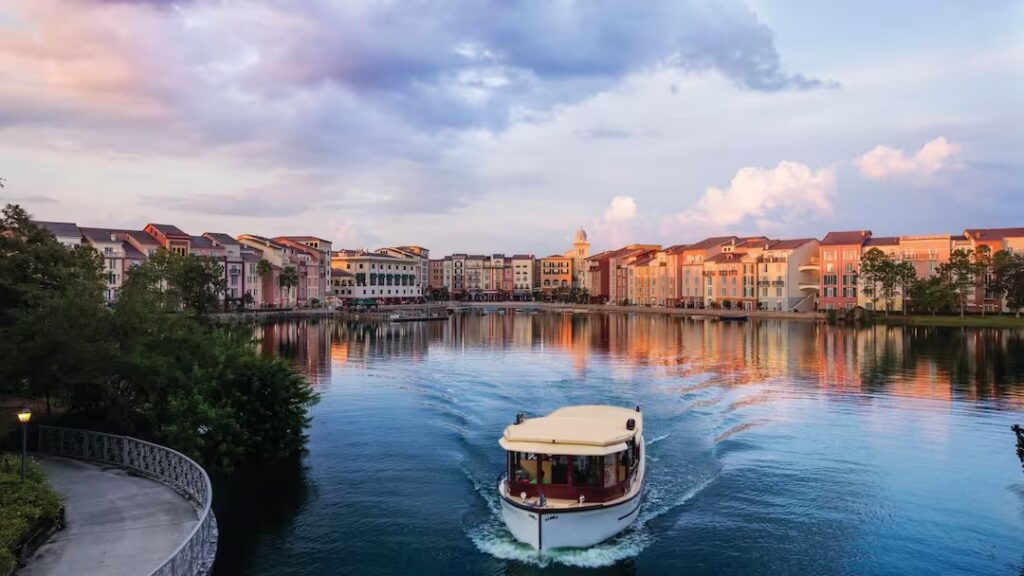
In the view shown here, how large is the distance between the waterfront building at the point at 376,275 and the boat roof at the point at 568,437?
494ft

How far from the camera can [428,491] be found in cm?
2553

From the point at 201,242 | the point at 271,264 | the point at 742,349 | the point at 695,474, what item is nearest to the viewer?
the point at 695,474

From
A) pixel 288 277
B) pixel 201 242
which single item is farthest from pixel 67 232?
pixel 288 277

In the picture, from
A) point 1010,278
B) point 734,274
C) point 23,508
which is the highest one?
point 734,274

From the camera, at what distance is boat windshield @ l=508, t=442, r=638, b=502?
19.5 meters

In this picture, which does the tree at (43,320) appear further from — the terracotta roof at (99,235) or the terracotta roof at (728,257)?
the terracotta roof at (728,257)

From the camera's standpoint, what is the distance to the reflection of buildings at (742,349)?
50.7 m

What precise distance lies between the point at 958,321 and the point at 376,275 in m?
123

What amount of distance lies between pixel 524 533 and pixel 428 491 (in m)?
6.99

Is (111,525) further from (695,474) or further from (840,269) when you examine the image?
(840,269)

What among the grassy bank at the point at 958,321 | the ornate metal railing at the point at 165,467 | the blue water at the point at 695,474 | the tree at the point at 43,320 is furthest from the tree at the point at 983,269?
the tree at the point at 43,320

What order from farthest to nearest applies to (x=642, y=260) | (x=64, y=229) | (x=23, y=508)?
(x=642, y=260)
(x=64, y=229)
(x=23, y=508)

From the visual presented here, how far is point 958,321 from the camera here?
324 feet

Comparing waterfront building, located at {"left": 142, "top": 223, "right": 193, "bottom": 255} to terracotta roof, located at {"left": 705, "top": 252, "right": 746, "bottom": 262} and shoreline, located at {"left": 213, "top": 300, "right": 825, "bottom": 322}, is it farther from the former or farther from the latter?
terracotta roof, located at {"left": 705, "top": 252, "right": 746, "bottom": 262}
